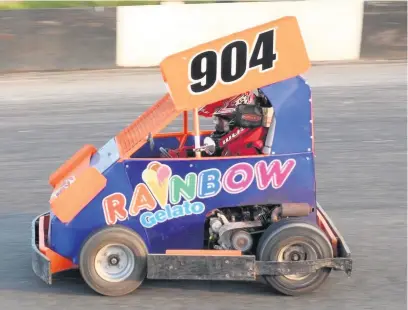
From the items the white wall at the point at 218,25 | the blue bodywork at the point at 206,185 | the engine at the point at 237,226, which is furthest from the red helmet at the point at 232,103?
the white wall at the point at 218,25

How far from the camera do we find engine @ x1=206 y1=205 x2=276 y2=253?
18.6 feet

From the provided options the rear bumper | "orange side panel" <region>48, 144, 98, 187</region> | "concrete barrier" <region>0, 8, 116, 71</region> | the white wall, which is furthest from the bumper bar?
the white wall

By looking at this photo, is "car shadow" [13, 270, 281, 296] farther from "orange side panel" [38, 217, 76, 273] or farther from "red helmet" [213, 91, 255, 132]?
"red helmet" [213, 91, 255, 132]

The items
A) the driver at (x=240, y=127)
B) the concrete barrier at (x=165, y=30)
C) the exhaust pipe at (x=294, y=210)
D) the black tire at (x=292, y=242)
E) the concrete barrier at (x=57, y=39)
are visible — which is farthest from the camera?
the concrete barrier at (x=165, y=30)

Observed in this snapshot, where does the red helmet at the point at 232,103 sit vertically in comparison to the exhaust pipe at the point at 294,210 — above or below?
above

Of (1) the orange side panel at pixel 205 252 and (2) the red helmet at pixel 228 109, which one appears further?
(2) the red helmet at pixel 228 109

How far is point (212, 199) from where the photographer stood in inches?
220

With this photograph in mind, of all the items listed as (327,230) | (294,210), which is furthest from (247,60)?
(327,230)

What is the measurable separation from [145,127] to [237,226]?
103cm

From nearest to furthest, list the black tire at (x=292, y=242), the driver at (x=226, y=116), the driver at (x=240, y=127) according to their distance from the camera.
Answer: the black tire at (x=292, y=242) < the driver at (x=240, y=127) < the driver at (x=226, y=116)

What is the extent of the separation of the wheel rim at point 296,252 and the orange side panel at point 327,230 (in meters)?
0.29

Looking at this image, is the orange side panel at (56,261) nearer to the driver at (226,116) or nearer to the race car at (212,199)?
the race car at (212,199)

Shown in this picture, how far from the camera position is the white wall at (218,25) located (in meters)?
13.7

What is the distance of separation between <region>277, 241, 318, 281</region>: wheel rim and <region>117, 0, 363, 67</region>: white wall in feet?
28.3
